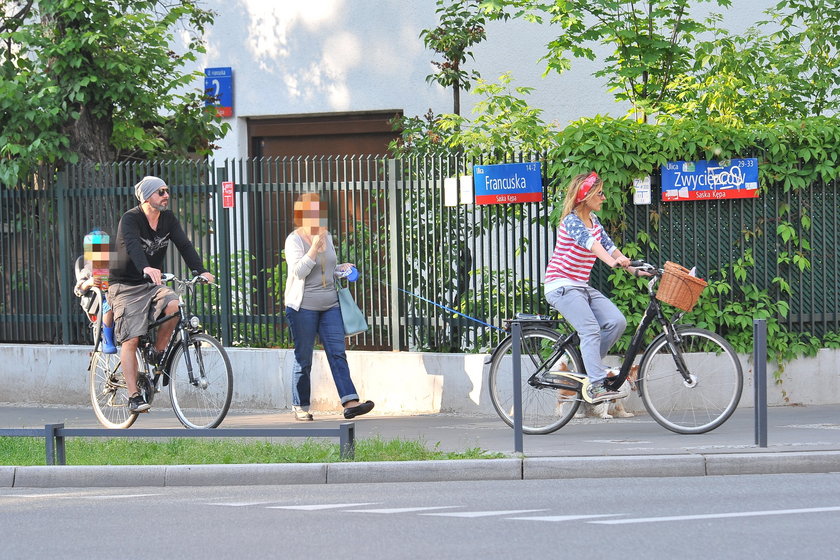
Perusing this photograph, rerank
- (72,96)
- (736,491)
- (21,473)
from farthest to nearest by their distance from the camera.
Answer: (72,96) < (21,473) < (736,491)

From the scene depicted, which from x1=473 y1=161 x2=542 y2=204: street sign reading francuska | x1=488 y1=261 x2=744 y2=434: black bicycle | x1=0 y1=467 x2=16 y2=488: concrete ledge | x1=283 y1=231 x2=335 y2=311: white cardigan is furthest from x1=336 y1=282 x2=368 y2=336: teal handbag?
x1=0 y1=467 x2=16 y2=488: concrete ledge

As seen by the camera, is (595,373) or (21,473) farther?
(595,373)

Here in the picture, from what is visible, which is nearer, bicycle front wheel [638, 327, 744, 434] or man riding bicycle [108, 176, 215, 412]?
bicycle front wheel [638, 327, 744, 434]

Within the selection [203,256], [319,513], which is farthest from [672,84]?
[319,513]

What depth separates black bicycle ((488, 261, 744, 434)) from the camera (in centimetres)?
909

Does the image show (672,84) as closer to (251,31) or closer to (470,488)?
(470,488)

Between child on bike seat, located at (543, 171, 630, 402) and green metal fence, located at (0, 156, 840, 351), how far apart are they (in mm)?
1561

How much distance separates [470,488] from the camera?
305 inches

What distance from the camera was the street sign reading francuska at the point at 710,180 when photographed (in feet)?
35.2

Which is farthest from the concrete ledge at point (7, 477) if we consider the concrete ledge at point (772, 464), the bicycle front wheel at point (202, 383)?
the concrete ledge at point (772, 464)

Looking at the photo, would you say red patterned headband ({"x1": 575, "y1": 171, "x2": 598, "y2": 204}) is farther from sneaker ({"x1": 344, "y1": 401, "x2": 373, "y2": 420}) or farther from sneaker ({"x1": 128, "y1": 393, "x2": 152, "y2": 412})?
sneaker ({"x1": 128, "y1": 393, "x2": 152, "y2": 412})

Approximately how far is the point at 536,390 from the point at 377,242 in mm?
2680

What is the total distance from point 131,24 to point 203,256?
8.52ft

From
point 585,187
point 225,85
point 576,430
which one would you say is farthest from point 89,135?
point 576,430
